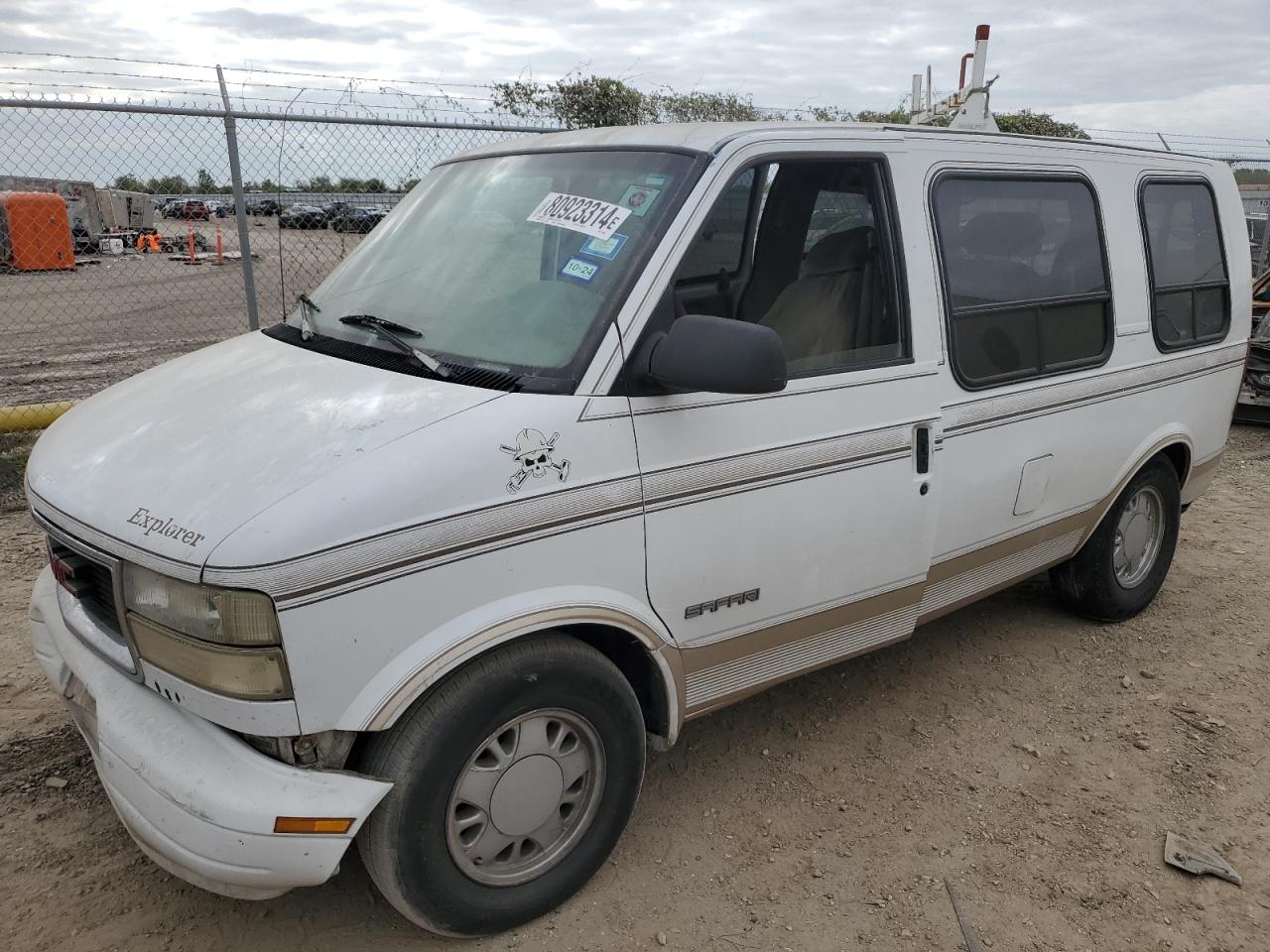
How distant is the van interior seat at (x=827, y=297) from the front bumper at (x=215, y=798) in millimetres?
1829

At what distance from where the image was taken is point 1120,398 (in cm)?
409

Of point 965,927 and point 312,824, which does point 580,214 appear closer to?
point 312,824

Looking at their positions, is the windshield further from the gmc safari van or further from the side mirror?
the side mirror

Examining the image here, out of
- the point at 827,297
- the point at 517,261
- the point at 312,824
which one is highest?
the point at 517,261

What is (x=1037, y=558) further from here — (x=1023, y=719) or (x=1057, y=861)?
(x=1057, y=861)

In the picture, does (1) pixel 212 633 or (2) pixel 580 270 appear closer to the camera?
(1) pixel 212 633

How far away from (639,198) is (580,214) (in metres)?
0.18

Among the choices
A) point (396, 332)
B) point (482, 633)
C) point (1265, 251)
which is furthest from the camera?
point (1265, 251)

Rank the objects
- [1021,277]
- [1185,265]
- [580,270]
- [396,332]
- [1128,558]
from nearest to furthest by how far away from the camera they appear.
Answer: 1. [580,270]
2. [396,332]
3. [1021,277]
4. [1185,265]
5. [1128,558]

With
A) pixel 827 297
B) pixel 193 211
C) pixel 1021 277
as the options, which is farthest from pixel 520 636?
pixel 193 211

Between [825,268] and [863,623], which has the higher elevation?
[825,268]

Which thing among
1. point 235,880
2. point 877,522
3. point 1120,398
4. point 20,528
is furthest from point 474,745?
point 20,528

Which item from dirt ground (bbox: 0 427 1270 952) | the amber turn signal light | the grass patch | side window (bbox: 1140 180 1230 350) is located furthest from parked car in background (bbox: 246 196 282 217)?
the amber turn signal light

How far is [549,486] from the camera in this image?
2.43 metres
